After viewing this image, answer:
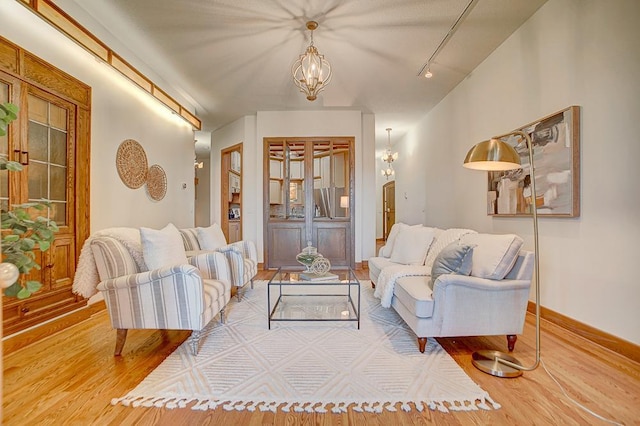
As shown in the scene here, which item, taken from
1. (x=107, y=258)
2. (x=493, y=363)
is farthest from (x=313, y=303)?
(x=107, y=258)

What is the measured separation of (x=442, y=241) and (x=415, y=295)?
1.09 meters

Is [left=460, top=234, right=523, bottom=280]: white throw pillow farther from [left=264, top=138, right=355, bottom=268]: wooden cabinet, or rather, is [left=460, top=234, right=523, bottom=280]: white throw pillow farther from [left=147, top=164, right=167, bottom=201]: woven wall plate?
[left=147, top=164, right=167, bottom=201]: woven wall plate

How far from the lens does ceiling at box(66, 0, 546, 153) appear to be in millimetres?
2904

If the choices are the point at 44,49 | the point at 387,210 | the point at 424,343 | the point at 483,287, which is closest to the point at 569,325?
the point at 483,287

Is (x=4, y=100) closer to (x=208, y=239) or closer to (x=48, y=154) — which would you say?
(x=48, y=154)

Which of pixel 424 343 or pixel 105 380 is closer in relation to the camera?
pixel 105 380

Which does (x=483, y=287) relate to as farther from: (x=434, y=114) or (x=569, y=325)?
(x=434, y=114)

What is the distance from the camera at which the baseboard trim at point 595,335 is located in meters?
2.12

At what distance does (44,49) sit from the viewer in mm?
2615

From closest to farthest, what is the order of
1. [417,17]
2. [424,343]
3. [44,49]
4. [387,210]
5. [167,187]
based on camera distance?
[424,343] < [44,49] < [417,17] < [167,187] < [387,210]

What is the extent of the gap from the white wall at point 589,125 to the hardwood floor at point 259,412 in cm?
41

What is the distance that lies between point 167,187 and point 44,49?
2.20m

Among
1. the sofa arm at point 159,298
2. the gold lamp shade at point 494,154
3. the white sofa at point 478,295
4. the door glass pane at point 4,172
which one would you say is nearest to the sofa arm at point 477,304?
the white sofa at point 478,295

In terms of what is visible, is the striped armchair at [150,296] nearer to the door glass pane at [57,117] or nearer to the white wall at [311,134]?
the door glass pane at [57,117]
